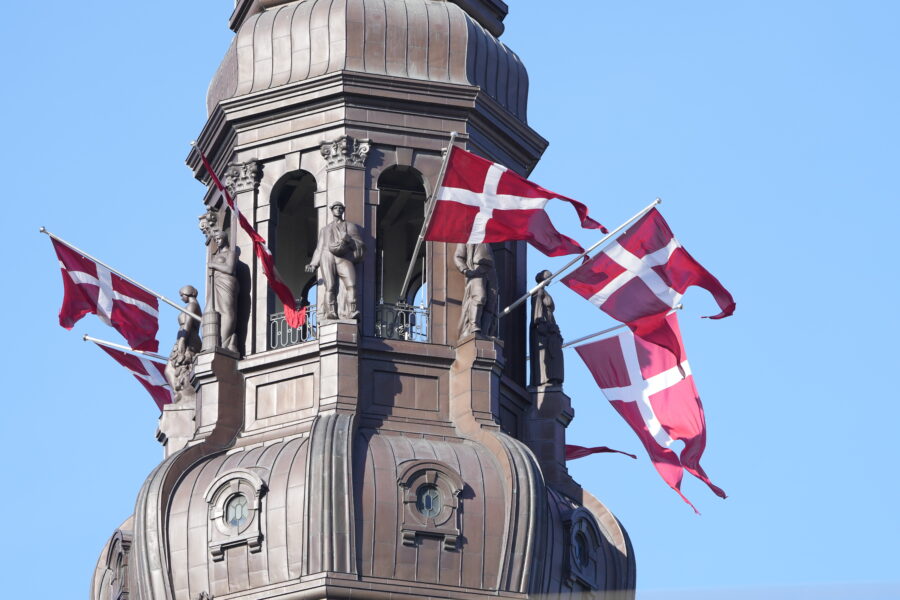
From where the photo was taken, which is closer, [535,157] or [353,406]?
[353,406]

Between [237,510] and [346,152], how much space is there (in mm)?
7716

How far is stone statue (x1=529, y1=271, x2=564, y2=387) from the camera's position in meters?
77.6

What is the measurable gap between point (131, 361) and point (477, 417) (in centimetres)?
878

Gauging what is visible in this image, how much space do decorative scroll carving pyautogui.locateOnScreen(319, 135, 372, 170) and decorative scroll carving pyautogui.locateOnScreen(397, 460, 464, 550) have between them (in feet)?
21.6

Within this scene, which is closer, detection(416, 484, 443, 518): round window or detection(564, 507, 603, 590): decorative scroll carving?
detection(416, 484, 443, 518): round window

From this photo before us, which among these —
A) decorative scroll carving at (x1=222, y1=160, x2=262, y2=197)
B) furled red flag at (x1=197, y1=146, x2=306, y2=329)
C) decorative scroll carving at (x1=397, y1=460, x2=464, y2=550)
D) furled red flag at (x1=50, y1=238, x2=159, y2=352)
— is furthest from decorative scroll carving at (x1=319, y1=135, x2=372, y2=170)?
decorative scroll carving at (x1=397, y1=460, x2=464, y2=550)

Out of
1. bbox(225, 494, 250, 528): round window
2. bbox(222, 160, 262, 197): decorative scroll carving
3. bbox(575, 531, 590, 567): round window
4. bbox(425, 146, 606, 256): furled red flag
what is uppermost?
bbox(222, 160, 262, 197): decorative scroll carving

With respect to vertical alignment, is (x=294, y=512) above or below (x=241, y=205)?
below

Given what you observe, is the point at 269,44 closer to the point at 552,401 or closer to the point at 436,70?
the point at 436,70

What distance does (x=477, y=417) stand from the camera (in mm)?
74875

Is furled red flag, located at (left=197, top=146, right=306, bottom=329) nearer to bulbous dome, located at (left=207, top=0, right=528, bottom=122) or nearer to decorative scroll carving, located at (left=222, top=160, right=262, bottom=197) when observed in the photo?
decorative scroll carving, located at (left=222, top=160, right=262, bottom=197)

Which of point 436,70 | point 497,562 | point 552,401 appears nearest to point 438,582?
→ point 497,562

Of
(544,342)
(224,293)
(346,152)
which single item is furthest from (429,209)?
(224,293)

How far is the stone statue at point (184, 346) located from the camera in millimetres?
78438
